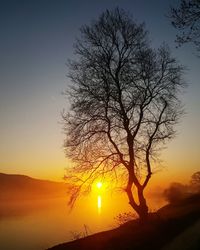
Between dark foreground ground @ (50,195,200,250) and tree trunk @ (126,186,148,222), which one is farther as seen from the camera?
tree trunk @ (126,186,148,222)

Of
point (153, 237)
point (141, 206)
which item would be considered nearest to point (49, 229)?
point (141, 206)

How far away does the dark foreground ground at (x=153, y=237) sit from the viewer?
16.3 metres

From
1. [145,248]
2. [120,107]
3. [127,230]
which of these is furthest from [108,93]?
[145,248]

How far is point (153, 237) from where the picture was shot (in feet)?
57.3

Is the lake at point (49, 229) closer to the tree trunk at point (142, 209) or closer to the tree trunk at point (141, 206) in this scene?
the tree trunk at point (141, 206)

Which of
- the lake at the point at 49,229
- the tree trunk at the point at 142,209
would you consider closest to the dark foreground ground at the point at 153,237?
the tree trunk at the point at 142,209

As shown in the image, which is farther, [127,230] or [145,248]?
[127,230]

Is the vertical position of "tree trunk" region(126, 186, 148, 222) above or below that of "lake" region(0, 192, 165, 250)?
below

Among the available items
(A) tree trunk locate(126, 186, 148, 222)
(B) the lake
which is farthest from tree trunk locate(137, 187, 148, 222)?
(B) the lake

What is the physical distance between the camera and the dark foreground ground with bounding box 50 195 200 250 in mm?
16344

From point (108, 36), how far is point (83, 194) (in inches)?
A: 306

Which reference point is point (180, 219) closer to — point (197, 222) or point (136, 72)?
point (197, 222)

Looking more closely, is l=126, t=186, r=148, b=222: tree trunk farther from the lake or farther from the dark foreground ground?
the lake

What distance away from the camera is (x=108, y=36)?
21609mm
